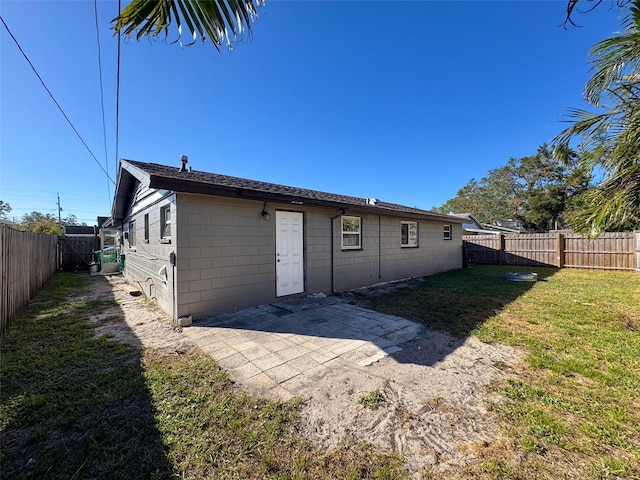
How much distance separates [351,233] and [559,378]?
6.00 meters

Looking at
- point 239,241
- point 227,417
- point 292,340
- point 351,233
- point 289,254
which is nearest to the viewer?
point 227,417

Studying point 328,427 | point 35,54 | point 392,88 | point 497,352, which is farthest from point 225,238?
point 392,88

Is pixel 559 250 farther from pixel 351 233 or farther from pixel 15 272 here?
pixel 15 272

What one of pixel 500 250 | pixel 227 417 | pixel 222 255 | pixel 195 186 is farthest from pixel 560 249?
pixel 227 417

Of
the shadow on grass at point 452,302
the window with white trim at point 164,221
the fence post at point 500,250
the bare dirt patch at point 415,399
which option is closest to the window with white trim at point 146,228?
the window with white trim at point 164,221

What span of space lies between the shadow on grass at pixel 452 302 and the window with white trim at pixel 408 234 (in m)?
1.87

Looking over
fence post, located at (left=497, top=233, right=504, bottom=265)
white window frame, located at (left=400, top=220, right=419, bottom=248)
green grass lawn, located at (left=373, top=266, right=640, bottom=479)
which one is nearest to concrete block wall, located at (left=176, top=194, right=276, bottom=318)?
green grass lawn, located at (left=373, top=266, right=640, bottom=479)

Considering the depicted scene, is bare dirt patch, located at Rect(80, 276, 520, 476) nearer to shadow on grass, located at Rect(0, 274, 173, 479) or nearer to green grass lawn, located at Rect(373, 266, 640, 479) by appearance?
green grass lawn, located at Rect(373, 266, 640, 479)

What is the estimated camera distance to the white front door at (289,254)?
6492 mm

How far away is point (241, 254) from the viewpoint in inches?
226

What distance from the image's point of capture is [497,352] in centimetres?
372

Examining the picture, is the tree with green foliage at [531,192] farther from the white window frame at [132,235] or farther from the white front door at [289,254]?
the white window frame at [132,235]

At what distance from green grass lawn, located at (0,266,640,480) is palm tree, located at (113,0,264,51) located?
260 cm

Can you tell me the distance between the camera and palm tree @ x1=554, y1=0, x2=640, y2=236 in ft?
8.77
